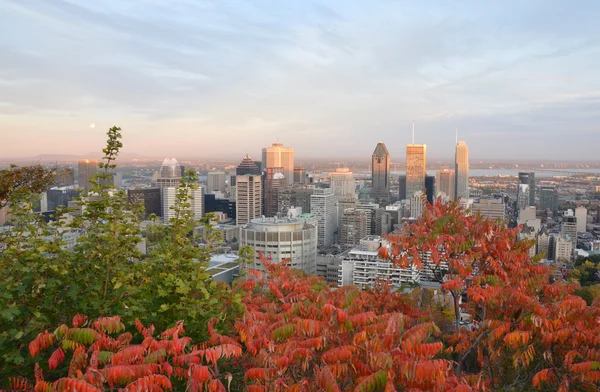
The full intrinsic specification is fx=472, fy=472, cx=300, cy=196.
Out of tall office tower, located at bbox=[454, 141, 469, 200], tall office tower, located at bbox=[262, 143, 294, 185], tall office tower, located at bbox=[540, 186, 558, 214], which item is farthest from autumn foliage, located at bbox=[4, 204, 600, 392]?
tall office tower, located at bbox=[262, 143, 294, 185]

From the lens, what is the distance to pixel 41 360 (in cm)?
347

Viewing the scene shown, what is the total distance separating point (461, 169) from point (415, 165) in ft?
32.7

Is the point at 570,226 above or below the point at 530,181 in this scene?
below

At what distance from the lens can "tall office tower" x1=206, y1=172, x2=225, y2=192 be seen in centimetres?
9043

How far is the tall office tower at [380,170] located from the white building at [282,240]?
69.8 m

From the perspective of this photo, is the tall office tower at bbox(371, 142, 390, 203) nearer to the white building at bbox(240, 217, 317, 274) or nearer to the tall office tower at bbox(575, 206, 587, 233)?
the tall office tower at bbox(575, 206, 587, 233)

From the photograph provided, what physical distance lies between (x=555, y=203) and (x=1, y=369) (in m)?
81.6

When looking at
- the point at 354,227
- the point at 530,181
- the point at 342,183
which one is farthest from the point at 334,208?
the point at 530,181

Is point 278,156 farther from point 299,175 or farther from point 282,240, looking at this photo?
point 282,240

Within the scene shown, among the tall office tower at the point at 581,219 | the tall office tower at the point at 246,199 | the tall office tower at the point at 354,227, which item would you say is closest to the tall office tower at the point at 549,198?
the tall office tower at the point at 581,219

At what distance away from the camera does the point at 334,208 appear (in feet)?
218

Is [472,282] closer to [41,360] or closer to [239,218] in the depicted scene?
[41,360]

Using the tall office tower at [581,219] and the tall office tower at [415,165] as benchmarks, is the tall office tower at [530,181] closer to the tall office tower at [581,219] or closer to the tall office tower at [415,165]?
the tall office tower at [581,219]

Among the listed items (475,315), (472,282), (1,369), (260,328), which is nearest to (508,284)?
(472,282)
